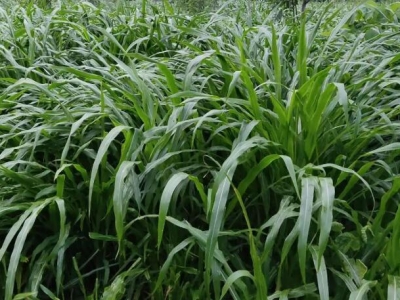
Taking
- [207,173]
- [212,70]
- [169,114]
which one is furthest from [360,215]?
[212,70]

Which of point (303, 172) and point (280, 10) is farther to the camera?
point (280, 10)

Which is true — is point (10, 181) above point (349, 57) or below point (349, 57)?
below

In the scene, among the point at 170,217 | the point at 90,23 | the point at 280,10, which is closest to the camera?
the point at 170,217

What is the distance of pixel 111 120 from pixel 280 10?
3.06m

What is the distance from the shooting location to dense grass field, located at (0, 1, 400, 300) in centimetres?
142

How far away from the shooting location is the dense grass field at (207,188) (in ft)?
4.64

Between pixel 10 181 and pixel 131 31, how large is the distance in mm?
1449

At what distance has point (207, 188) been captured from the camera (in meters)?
1.66

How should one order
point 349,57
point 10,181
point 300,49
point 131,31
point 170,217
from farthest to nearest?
point 131,31
point 349,57
point 300,49
point 10,181
point 170,217

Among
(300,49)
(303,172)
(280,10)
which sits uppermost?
(300,49)

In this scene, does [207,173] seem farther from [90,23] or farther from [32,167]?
[90,23]

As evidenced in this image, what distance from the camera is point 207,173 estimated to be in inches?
66.9

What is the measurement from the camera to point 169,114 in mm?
1774

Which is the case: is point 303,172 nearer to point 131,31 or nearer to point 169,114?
point 169,114
